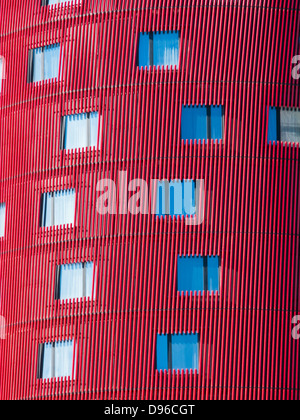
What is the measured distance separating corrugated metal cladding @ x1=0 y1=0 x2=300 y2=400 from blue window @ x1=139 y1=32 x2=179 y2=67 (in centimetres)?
33

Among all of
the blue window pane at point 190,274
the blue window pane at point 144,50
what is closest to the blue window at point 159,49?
the blue window pane at point 144,50

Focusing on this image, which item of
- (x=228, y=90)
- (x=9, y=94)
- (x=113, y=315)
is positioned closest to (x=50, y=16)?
(x=9, y=94)

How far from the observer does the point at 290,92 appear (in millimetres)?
73438

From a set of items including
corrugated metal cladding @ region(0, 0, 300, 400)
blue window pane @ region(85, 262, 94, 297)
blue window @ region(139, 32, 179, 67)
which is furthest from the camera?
blue window @ region(139, 32, 179, 67)

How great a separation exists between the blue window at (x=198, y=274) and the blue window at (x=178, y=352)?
2112 millimetres

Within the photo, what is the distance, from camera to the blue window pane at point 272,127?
72.6 metres

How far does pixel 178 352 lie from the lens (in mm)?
69750

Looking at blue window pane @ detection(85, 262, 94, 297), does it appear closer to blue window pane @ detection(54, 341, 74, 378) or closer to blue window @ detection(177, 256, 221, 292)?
blue window pane @ detection(54, 341, 74, 378)

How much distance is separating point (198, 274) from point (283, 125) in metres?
8.00

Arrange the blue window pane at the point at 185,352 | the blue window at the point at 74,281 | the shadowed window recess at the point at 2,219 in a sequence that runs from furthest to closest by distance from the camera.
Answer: the shadowed window recess at the point at 2,219 < the blue window at the point at 74,281 < the blue window pane at the point at 185,352

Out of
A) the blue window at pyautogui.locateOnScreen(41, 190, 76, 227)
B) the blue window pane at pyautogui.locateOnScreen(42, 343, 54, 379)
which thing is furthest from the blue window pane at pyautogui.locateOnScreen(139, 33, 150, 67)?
the blue window pane at pyautogui.locateOnScreen(42, 343, 54, 379)

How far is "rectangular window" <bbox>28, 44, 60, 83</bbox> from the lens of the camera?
75438mm

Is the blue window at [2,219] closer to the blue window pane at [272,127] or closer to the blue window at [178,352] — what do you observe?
the blue window at [178,352]

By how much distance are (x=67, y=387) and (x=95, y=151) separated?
34.4ft
